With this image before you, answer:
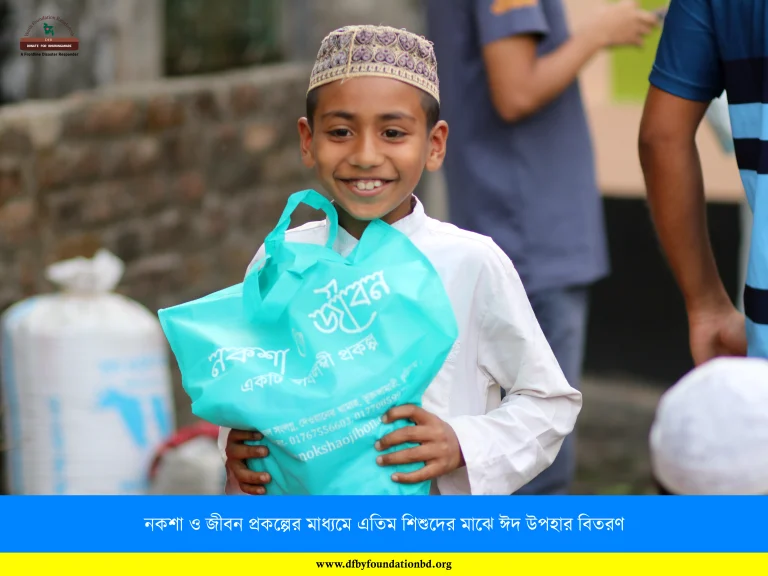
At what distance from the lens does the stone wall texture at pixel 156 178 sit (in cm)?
435

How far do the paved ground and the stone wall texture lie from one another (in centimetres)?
151

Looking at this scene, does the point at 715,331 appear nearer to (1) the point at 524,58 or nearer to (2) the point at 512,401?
(2) the point at 512,401

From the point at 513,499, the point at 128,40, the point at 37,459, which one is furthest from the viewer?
the point at 128,40

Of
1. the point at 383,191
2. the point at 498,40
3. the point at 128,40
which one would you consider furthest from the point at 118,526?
the point at 128,40

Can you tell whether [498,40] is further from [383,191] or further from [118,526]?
[118,526]

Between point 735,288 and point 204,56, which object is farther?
point 735,288

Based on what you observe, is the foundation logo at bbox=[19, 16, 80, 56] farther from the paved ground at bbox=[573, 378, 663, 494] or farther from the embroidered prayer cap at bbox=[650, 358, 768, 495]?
the embroidered prayer cap at bbox=[650, 358, 768, 495]

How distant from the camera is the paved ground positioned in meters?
4.82

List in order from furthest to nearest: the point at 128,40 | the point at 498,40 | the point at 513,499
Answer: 1. the point at 128,40
2. the point at 498,40
3. the point at 513,499

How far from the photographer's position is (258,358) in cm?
177

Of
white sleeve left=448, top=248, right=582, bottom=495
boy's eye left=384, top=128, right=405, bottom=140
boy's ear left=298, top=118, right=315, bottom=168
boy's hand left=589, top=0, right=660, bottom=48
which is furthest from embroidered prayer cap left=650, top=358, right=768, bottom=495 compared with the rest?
boy's hand left=589, top=0, right=660, bottom=48

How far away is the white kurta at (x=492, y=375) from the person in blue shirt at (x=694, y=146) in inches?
16.2

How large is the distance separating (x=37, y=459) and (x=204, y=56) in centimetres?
192

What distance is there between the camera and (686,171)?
2.45 metres
